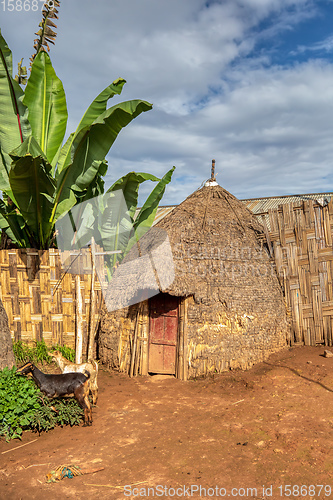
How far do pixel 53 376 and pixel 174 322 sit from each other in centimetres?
292

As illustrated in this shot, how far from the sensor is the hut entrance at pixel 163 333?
7820mm

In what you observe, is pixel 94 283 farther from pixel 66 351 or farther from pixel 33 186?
Answer: pixel 33 186

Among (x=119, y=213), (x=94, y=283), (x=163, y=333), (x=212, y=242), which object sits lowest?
(x=163, y=333)

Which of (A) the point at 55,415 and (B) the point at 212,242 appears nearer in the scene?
(A) the point at 55,415

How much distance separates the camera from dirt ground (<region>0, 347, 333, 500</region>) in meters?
4.10

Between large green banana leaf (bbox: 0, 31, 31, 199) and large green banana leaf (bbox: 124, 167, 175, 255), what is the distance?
3949 millimetres

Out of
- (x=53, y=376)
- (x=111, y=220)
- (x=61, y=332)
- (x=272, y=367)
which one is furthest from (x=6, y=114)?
(x=272, y=367)

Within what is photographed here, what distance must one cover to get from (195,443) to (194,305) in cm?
305

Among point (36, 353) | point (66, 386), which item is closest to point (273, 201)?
point (36, 353)

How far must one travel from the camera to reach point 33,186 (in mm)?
7789

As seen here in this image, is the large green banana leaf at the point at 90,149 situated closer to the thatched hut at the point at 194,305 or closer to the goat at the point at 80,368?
the thatched hut at the point at 194,305

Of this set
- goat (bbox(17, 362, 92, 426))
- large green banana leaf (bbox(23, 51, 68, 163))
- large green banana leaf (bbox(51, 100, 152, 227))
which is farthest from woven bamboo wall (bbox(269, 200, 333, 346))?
large green banana leaf (bbox(23, 51, 68, 163))

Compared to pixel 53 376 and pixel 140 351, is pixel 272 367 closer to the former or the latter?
pixel 140 351

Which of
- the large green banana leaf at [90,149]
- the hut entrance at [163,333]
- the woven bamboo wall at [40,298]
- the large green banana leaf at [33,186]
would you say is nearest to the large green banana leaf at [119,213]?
the large green banana leaf at [90,149]
